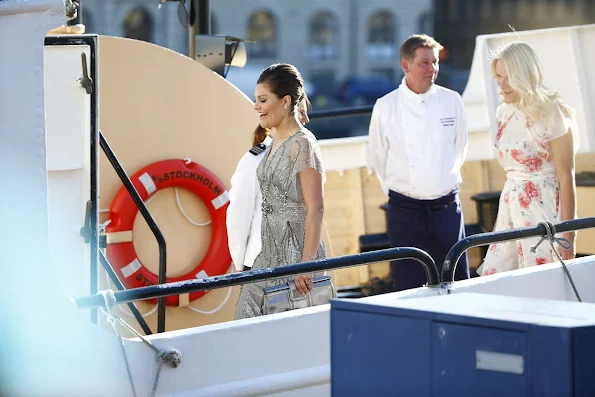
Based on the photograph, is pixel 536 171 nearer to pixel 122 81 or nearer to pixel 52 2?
pixel 122 81

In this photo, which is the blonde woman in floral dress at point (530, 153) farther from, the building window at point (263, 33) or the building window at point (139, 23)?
the building window at point (263, 33)

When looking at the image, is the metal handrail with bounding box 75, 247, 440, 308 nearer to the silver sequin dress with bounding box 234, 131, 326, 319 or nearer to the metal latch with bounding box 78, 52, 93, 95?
the silver sequin dress with bounding box 234, 131, 326, 319

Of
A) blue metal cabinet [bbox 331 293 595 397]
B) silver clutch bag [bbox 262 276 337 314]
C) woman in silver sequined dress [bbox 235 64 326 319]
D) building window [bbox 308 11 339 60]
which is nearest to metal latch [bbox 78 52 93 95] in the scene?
woman in silver sequined dress [bbox 235 64 326 319]

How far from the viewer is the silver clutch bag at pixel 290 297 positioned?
4.44 metres

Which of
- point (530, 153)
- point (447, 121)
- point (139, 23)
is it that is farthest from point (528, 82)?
point (139, 23)

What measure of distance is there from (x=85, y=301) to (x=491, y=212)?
4.93m

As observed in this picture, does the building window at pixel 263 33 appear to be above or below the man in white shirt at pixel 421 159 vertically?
above

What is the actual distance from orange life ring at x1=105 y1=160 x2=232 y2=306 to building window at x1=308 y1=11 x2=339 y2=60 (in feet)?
162

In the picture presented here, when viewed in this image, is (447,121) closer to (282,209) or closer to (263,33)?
(282,209)

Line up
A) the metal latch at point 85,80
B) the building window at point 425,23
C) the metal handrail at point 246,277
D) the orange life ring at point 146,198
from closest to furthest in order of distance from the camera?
the metal handrail at point 246,277 < the metal latch at point 85,80 < the orange life ring at point 146,198 < the building window at point 425,23

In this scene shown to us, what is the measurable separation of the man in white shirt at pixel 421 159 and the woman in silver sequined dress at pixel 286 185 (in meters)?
1.36

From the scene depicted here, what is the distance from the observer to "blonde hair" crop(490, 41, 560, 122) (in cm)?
525

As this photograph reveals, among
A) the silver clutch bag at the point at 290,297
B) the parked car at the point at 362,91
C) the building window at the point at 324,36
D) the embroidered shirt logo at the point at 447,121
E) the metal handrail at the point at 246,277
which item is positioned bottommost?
the silver clutch bag at the point at 290,297

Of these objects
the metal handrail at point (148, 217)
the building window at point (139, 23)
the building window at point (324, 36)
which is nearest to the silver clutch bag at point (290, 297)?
the metal handrail at point (148, 217)
